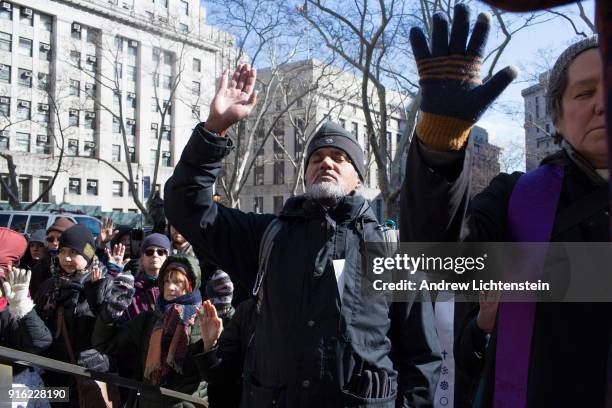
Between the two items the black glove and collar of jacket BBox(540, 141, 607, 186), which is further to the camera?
the black glove

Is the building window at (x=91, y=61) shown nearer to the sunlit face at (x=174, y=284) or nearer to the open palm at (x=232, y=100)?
the sunlit face at (x=174, y=284)

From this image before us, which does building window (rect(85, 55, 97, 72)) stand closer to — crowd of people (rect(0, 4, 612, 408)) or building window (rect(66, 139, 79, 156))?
building window (rect(66, 139, 79, 156))

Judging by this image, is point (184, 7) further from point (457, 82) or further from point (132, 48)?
point (457, 82)

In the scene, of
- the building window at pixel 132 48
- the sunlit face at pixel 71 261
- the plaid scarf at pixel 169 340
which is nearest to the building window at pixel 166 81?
the building window at pixel 132 48

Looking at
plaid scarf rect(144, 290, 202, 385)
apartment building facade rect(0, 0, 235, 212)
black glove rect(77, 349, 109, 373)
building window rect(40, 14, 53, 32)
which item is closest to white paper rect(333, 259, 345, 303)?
plaid scarf rect(144, 290, 202, 385)

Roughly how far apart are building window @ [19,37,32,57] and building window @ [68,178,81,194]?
32.2ft

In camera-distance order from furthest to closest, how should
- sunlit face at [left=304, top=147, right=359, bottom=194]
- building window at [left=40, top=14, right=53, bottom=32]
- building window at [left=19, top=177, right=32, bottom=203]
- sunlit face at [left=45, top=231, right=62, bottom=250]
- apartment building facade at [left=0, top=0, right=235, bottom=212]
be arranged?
1. building window at [left=40, top=14, right=53, bottom=32]
2. building window at [left=19, top=177, right=32, bottom=203]
3. apartment building facade at [left=0, top=0, right=235, bottom=212]
4. sunlit face at [left=45, top=231, right=62, bottom=250]
5. sunlit face at [left=304, top=147, right=359, bottom=194]

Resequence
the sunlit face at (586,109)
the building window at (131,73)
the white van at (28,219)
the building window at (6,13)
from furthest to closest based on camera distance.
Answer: the building window at (131,73) < the building window at (6,13) < the white van at (28,219) < the sunlit face at (586,109)

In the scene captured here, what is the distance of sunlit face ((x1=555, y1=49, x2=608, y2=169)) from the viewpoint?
4.50 feet

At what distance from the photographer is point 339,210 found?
2406 mm

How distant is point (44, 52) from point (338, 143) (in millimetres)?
43988

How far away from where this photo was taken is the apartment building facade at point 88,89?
37250 millimetres

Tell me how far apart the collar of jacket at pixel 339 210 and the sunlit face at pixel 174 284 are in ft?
5.04

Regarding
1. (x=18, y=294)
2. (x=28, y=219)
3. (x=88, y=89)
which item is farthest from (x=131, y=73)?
(x=18, y=294)
